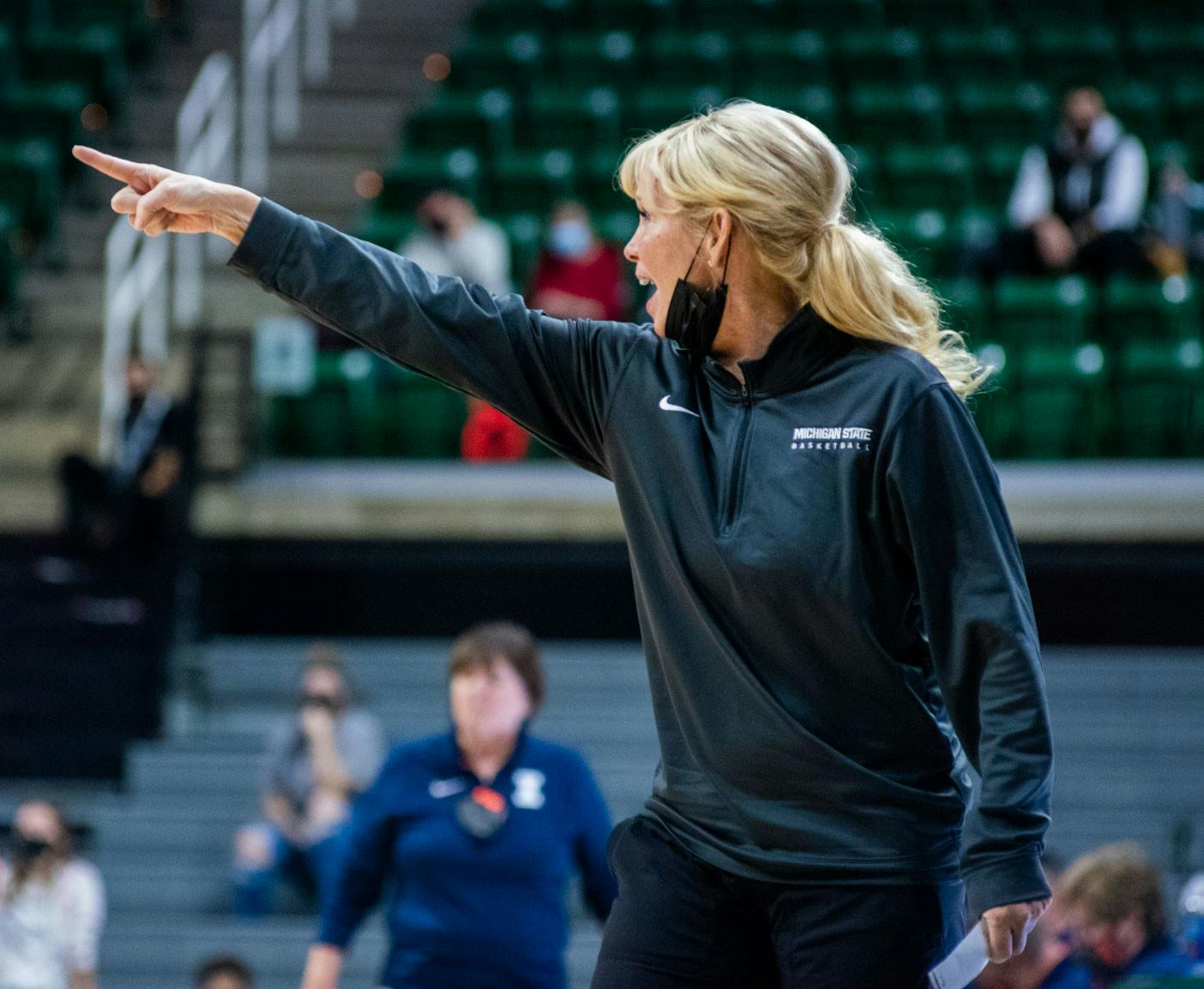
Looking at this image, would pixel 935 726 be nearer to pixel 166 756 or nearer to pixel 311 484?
pixel 166 756

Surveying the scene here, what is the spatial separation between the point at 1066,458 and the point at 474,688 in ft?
20.3

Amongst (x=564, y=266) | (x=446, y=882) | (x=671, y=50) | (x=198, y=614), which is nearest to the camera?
(x=446, y=882)

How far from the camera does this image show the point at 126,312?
10562mm

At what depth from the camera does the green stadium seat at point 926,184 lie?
1147 cm

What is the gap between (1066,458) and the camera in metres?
9.88

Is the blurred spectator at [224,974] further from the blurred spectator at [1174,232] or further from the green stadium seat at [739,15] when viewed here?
the green stadium seat at [739,15]

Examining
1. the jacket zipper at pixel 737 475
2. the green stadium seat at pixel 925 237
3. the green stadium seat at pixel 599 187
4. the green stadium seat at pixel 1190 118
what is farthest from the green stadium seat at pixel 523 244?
the jacket zipper at pixel 737 475

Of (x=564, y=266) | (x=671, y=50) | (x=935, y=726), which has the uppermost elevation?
(x=671, y=50)

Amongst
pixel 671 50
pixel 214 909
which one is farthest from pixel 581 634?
pixel 671 50

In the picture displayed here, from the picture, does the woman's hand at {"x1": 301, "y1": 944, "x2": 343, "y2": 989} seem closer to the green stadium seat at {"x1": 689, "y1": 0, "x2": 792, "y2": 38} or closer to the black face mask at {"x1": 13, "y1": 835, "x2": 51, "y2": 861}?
the black face mask at {"x1": 13, "y1": 835, "x2": 51, "y2": 861}

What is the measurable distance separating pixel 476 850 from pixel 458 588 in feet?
18.7

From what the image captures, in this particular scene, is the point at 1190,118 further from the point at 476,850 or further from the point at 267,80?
the point at 476,850

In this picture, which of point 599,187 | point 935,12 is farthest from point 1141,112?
point 599,187

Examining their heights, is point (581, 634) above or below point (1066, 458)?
Result: below
